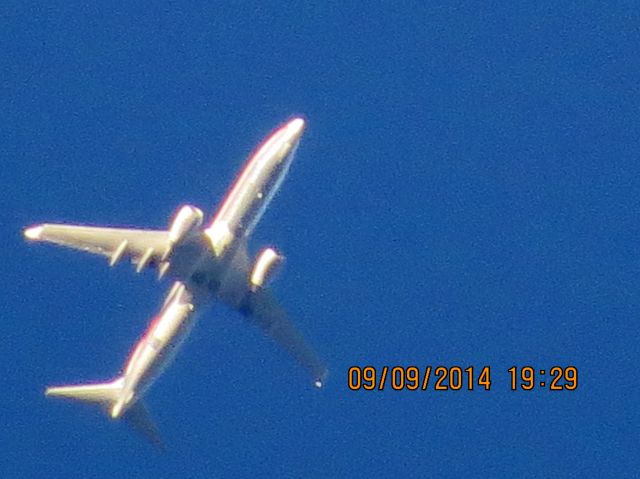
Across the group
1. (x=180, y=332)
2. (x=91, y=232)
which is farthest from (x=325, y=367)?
(x=91, y=232)

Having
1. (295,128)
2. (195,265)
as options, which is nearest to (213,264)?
(195,265)

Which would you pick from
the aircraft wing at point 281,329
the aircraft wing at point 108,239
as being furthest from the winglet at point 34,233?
the aircraft wing at point 281,329

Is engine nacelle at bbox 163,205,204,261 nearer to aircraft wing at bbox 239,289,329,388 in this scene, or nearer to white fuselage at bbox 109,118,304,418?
white fuselage at bbox 109,118,304,418

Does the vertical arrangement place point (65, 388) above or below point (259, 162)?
below

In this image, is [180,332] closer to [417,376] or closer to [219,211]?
[219,211]

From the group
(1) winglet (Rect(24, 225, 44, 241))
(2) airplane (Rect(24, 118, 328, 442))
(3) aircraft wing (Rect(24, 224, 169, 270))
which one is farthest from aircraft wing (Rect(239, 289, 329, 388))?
(1) winglet (Rect(24, 225, 44, 241))

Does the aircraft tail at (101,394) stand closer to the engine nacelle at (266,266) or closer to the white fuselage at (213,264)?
the white fuselage at (213,264)

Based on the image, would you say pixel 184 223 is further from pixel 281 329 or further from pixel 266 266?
pixel 281 329

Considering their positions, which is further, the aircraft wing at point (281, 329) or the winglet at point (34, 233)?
the aircraft wing at point (281, 329)
